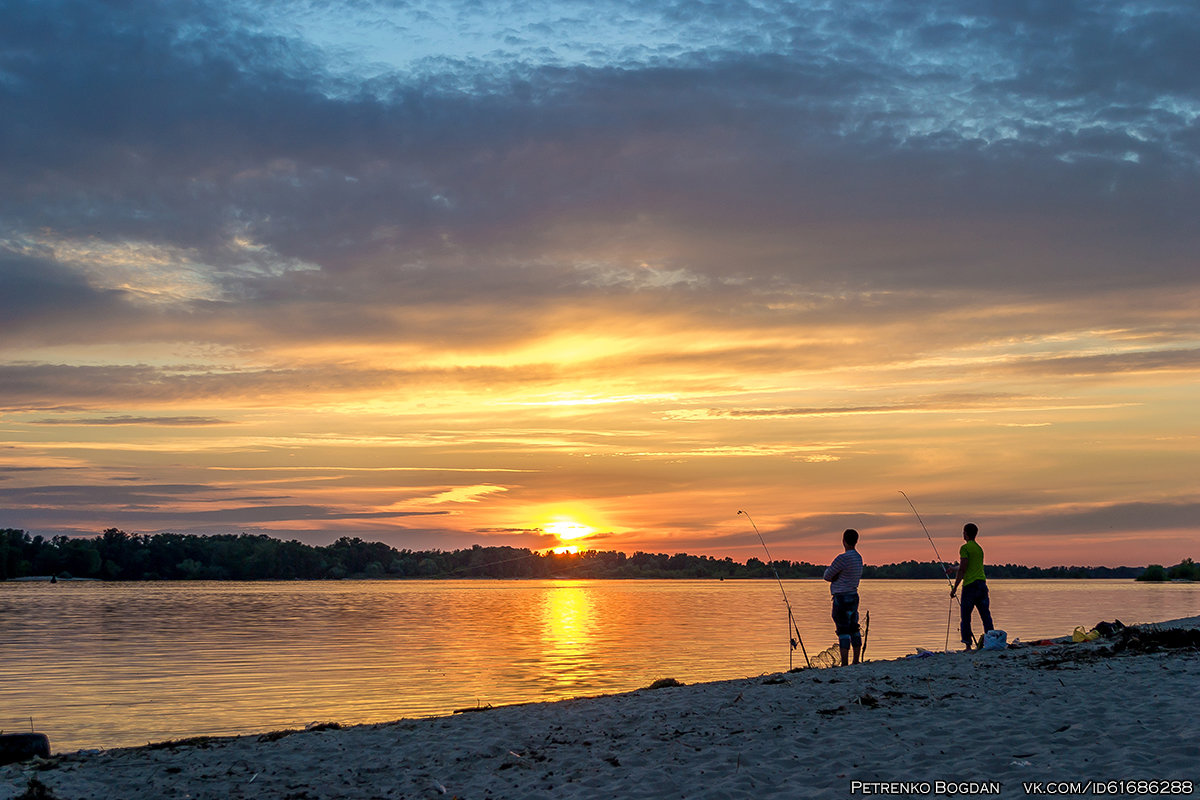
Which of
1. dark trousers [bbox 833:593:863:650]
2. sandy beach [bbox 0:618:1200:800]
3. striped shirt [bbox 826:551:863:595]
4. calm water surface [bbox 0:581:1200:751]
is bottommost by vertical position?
calm water surface [bbox 0:581:1200:751]

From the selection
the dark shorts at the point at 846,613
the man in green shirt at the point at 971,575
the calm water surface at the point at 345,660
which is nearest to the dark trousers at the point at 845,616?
the dark shorts at the point at 846,613

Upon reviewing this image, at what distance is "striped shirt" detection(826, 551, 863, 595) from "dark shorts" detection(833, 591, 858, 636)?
0.25 metres

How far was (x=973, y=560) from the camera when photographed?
1609cm

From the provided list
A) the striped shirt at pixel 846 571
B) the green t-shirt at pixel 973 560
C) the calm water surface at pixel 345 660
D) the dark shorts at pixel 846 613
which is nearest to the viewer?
the striped shirt at pixel 846 571

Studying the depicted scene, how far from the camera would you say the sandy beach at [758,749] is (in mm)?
7871

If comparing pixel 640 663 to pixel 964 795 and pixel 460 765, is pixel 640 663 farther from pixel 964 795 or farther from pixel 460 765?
pixel 964 795

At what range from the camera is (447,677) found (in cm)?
2312

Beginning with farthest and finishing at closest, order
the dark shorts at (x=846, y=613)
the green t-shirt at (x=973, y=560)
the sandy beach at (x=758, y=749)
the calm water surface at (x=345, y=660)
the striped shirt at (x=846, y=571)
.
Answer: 1. the calm water surface at (x=345, y=660)
2. the green t-shirt at (x=973, y=560)
3. the dark shorts at (x=846, y=613)
4. the striped shirt at (x=846, y=571)
5. the sandy beach at (x=758, y=749)

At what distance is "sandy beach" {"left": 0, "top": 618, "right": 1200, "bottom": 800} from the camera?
310 inches

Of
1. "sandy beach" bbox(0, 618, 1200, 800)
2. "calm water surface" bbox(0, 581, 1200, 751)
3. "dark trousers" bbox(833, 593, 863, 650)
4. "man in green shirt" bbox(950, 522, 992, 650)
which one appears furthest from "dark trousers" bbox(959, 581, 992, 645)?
"calm water surface" bbox(0, 581, 1200, 751)

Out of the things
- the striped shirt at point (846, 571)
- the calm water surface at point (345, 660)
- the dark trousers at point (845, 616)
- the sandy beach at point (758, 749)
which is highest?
the striped shirt at point (846, 571)

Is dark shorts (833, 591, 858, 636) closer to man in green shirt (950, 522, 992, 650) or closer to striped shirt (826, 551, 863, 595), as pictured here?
striped shirt (826, 551, 863, 595)

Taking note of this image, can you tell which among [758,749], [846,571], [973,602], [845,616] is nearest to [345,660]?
[845,616]

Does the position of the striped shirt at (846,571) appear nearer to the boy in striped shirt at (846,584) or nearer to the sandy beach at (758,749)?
the boy in striped shirt at (846,584)
